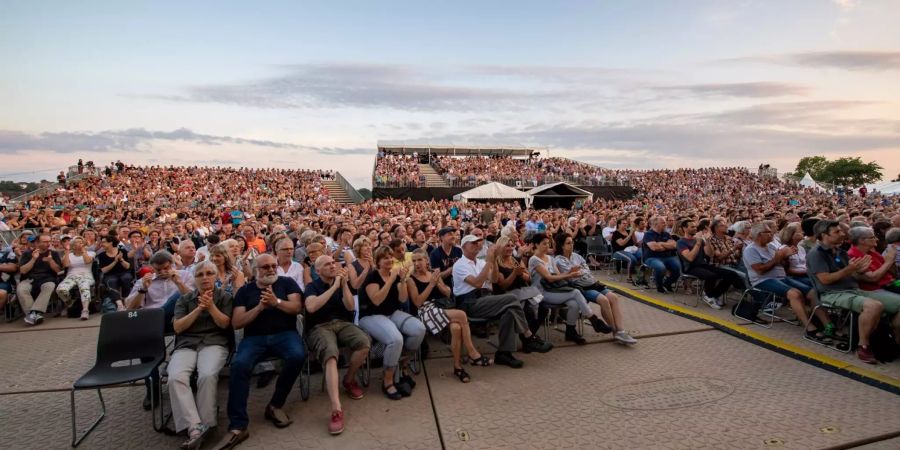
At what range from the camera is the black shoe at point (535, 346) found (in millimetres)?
5312

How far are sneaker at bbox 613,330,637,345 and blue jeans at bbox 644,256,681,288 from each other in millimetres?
3155

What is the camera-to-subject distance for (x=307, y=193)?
2819 cm

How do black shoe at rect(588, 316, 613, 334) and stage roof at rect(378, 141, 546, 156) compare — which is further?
stage roof at rect(378, 141, 546, 156)

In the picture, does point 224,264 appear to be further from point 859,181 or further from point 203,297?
point 859,181

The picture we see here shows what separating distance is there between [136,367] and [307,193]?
25.3 metres

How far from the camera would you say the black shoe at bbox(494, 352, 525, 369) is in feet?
16.0

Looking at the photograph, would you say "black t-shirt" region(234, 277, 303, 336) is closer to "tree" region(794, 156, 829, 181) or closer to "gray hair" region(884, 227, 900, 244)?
"gray hair" region(884, 227, 900, 244)

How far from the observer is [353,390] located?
14.0ft

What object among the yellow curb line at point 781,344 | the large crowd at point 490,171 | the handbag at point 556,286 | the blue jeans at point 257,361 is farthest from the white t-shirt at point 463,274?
the large crowd at point 490,171

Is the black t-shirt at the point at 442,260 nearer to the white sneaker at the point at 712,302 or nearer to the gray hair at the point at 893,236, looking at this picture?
the white sneaker at the point at 712,302

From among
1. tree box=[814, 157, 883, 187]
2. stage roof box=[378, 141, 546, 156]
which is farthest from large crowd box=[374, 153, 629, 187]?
tree box=[814, 157, 883, 187]

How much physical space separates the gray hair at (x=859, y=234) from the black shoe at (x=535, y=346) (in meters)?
3.58

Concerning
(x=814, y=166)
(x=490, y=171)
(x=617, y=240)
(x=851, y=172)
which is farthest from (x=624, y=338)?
(x=814, y=166)

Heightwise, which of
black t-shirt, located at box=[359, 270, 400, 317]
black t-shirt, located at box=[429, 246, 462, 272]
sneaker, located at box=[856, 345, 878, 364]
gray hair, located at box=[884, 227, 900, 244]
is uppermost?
gray hair, located at box=[884, 227, 900, 244]
